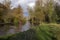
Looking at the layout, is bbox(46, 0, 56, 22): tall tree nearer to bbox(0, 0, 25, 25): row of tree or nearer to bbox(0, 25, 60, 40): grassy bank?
bbox(0, 0, 25, 25): row of tree

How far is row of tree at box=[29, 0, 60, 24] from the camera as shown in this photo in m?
6.23

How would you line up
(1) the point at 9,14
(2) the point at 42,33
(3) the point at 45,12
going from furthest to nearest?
1. (3) the point at 45,12
2. (1) the point at 9,14
3. (2) the point at 42,33

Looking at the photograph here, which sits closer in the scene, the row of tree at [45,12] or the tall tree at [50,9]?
the row of tree at [45,12]

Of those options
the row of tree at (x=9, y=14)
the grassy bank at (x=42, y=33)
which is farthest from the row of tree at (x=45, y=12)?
the grassy bank at (x=42, y=33)

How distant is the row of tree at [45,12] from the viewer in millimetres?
6234

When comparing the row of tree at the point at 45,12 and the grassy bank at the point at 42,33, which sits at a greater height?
Result: the row of tree at the point at 45,12

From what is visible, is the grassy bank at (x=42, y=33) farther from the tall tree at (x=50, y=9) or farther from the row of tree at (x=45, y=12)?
the tall tree at (x=50, y=9)

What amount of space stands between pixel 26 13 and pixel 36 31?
192 cm

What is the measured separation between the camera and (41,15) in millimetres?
6328

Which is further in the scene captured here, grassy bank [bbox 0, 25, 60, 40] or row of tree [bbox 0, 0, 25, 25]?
row of tree [bbox 0, 0, 25, 25]

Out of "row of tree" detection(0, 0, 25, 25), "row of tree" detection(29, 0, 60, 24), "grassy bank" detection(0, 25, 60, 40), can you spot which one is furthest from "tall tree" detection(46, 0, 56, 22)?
"grassy bank" detection(0, 25, 60, 40)

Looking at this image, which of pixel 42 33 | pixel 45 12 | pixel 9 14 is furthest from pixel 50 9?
pixel 42 33

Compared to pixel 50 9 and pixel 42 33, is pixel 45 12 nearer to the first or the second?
pixel 50 9

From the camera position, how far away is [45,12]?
6621 millimetres
